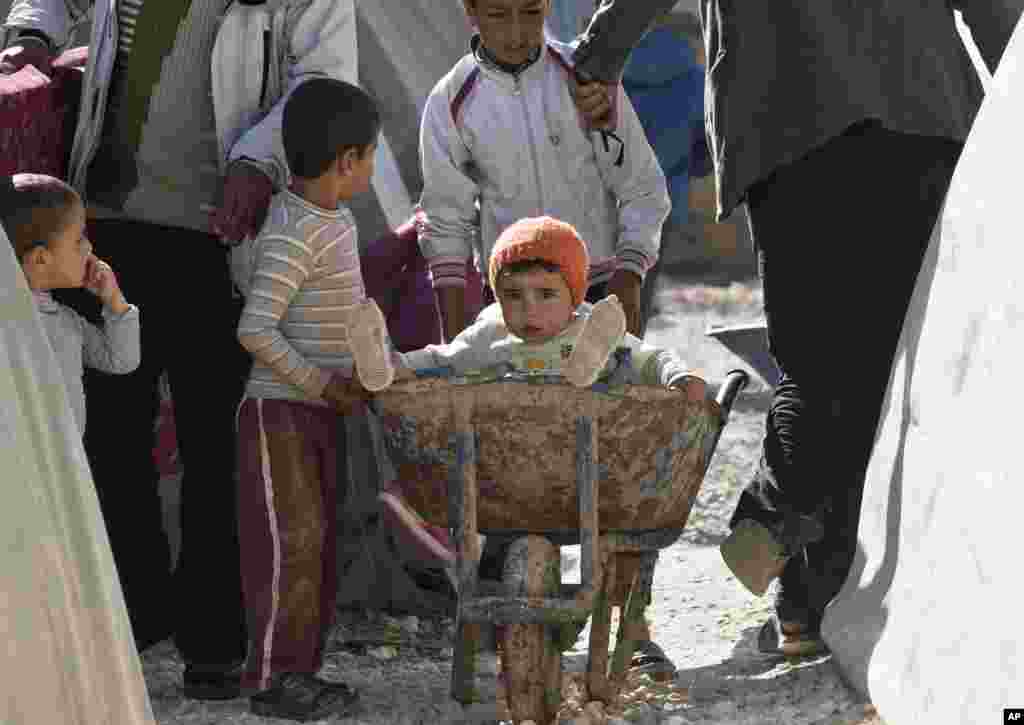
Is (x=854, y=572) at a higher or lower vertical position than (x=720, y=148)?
lower

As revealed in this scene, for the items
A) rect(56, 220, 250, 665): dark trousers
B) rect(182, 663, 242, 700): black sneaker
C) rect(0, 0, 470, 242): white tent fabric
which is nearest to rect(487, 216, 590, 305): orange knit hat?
rect(56, 220, 250, 665): dark trousers

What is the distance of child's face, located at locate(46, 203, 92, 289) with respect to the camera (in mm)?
4480

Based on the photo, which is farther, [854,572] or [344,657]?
[344,657]

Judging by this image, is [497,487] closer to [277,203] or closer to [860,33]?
[277,203]

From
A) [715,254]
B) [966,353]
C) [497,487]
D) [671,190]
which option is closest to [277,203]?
[497,487]

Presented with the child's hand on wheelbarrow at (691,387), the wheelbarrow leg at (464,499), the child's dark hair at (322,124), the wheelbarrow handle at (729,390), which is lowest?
the wheelbarrow leg at (464,499)

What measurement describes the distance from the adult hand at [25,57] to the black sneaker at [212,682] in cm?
149

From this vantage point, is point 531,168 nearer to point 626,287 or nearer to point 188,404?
point 626,287

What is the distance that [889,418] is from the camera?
15.3 ft

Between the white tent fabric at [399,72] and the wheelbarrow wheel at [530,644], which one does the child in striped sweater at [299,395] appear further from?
the white tent fabric at [399,72]

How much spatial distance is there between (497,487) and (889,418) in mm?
902

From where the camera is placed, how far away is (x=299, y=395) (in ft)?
15.8

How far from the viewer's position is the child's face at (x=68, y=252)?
4480 millimetres

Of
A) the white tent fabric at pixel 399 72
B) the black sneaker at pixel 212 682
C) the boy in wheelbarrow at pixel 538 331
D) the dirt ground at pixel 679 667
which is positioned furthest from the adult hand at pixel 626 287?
the black sneaker at pixel 212 682
